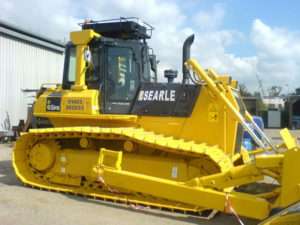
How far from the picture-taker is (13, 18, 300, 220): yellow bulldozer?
477 centimetres

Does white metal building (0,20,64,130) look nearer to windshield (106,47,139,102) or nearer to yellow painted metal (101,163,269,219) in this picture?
windshield (106,47,139,102)

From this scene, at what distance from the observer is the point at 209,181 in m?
4.54

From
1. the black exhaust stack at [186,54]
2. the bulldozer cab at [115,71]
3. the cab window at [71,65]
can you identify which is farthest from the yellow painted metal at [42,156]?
the black exhaust stack at [186,54]

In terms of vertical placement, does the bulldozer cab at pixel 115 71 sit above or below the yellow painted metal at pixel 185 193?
Result: above

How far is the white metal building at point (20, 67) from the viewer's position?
15.1 meters

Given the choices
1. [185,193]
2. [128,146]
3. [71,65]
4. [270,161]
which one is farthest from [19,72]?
[270,161]

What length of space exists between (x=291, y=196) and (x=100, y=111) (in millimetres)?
3459

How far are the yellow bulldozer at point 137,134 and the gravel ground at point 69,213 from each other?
0.73 ft

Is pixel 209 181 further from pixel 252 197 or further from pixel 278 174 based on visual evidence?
pixel 278 174

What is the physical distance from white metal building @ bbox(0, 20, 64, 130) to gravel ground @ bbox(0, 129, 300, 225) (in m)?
10.6

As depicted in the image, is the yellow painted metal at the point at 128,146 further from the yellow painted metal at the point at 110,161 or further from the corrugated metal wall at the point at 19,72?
the corrugated metal wall at the point at 19,72

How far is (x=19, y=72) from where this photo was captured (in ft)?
52.1

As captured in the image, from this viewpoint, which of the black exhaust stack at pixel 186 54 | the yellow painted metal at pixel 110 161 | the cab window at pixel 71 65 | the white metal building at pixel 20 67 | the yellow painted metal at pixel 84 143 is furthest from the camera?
the white metal building at pixel 20 67

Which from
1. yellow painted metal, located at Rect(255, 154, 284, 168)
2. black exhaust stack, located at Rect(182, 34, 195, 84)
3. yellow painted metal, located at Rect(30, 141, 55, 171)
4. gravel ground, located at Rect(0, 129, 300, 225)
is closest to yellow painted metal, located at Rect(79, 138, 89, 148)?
yellow painted metal, located at Rect(30, 141, 55, 171)
